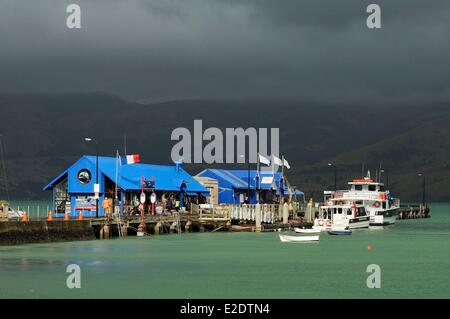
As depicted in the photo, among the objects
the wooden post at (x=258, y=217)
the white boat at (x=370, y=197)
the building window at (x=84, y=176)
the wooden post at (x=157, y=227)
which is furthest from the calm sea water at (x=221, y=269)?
the white boat at (x=370, y=197)

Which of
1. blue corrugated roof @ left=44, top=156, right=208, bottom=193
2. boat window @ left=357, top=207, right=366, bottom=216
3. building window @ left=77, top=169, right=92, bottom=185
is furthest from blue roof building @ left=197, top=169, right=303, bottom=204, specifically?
building window @ left=77, top=169, right=92, bottom=185

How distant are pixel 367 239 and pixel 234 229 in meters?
16.2

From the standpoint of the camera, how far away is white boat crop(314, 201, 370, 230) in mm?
112750

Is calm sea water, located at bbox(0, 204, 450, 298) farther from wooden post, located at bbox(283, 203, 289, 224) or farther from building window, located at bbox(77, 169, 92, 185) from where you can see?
wooden post, located at bbox(283, 203, 289, 224)

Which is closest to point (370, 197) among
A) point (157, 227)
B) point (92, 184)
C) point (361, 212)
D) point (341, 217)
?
point (361, 212)

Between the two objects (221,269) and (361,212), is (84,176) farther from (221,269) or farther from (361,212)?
(221,269)

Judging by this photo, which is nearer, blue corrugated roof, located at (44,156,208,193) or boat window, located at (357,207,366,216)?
blue corrugated roof, located at (44,156,208,193)

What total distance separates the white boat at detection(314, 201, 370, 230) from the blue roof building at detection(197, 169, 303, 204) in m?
13.0

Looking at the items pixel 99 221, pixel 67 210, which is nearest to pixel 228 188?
pixel 67 210

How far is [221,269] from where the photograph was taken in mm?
65125

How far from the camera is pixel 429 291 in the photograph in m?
54.8

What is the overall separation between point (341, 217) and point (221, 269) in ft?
166

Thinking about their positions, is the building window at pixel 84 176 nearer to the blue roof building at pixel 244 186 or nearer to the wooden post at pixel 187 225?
the wooden post at pixel 187 225
